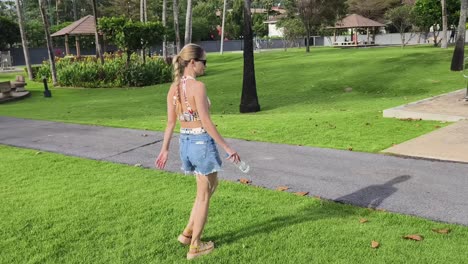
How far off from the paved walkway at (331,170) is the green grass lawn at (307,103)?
0.76 m

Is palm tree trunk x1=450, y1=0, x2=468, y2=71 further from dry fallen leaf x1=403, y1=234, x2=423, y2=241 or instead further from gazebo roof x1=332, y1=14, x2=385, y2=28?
gazebo roof x1=332, y1=14, x2=385, y2=28

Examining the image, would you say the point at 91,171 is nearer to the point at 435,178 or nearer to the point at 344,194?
the point at 344,194

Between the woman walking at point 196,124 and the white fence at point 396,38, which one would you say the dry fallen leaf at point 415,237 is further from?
the white fence at point 396,38

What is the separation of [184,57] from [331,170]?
11.5 feet

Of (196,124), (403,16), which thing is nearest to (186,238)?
(196,124)

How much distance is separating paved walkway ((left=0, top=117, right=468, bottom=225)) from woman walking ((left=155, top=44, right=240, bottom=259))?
2.07 m

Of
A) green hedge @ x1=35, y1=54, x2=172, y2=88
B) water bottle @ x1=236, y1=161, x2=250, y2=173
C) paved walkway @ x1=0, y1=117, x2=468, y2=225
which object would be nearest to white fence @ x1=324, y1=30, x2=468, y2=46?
green hedge @ x1=35, y1=54, x2=172, y2=88

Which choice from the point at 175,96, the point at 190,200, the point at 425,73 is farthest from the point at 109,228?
the point at 425,73

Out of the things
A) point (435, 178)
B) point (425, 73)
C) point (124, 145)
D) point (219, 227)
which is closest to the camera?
point (219, 227)

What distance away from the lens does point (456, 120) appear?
946 cm

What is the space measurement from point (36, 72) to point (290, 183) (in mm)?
27785

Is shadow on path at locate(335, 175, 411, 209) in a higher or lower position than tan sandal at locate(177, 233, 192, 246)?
lower

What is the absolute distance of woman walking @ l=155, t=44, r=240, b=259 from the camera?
3630mm

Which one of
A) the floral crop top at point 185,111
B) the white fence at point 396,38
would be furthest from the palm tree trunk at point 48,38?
the white fence at point 396,38
